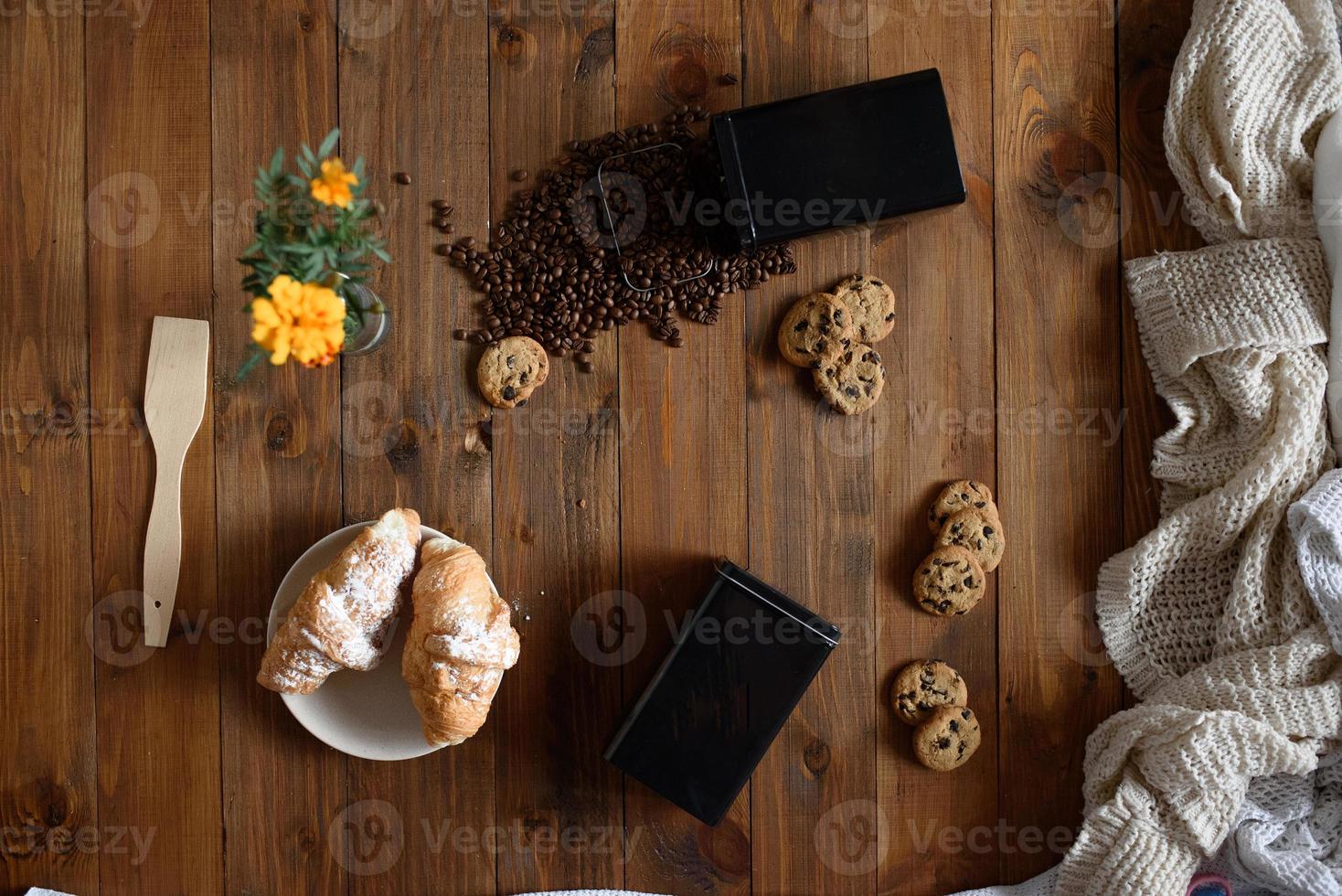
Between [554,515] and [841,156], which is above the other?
[841,156]

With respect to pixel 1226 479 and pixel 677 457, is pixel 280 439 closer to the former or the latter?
pixel 677 457

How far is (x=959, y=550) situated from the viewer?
1256 mm

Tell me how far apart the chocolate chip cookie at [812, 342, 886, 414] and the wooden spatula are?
0.88 metres

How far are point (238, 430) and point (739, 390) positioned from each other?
0.72m

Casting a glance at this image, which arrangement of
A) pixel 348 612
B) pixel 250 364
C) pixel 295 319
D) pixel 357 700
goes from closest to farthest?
1. pixel 295 319
2. pixel 250 364
3. pixel 348 612
4. pixel 357 700

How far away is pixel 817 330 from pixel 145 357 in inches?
37.7

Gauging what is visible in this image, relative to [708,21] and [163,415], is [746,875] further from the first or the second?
[708,21]

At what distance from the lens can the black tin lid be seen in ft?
3.78

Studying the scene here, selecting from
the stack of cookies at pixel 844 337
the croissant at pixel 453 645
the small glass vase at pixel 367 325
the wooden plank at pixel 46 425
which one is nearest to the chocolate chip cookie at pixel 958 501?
the stack of cookies at pixel 844 337

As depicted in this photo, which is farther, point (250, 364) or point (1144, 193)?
point (1144, 193)

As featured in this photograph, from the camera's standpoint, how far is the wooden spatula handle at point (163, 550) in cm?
125

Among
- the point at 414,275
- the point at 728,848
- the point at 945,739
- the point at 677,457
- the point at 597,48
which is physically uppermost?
the point at 597,48

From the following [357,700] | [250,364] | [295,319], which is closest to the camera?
[295,319]

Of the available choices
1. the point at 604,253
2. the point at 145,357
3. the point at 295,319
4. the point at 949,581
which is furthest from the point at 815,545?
the point at 145,357
